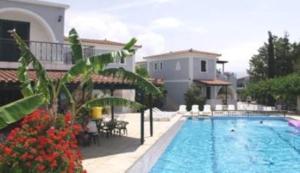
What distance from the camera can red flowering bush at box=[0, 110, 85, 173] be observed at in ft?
26.2

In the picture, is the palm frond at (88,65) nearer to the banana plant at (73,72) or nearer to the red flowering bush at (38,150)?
the banana plant at (73,72)

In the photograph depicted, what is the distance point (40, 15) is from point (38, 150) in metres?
15.5

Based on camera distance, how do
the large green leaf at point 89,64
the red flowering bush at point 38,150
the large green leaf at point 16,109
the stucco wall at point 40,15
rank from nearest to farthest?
the large green leaf at point 16,109
the red flowering bush at point 38,150
the large green leaf at point 89,64
the stucco wall at point 40,15

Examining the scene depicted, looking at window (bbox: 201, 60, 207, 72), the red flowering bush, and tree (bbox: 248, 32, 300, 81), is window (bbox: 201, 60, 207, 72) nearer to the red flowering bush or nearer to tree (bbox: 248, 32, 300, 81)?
tree (bbox: 248, 32, 300, 81)

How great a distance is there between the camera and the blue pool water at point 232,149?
51.6 feet

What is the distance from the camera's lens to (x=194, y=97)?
4344 cm

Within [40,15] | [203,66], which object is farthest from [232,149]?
[203,66]

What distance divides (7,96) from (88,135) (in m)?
5.80

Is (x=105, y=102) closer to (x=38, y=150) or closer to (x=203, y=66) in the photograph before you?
(x=38, y=150)

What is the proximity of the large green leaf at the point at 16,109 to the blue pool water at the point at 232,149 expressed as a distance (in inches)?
298

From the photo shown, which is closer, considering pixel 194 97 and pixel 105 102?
pixel 105 102

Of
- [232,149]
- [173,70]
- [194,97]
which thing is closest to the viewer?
[232,149]

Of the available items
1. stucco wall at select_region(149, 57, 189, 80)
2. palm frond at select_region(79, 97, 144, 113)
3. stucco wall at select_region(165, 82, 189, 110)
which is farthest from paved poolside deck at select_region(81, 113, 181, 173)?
stucco wall at select_region(149, 57, 189, 80)

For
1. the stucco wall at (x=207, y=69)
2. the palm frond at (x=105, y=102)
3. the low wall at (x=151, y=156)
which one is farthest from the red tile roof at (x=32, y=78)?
the stucco wall at (x=207, y=69)
